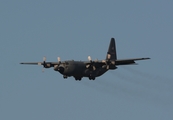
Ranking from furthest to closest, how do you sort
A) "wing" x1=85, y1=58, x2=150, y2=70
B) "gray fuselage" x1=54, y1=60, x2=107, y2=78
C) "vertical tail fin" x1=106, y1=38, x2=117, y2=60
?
"vertical tail fin" x1=106, y1=38, x2=117, y2=60 → "wing" x1=85, y1=58, x2=150, y2=70 → "gray fuselage" x1=54, y1=60, x2=107, y2=78

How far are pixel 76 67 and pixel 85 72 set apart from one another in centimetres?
→ 167

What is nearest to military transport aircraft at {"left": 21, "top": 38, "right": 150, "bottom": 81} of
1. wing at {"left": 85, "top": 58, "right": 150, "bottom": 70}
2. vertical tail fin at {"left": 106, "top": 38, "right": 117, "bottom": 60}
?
wing at {"left": 85, "top": 58, "right": 150, "bottom": 70}

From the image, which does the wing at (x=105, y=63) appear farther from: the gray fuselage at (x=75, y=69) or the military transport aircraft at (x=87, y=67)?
the gray fuselage at (x=75, y=69)

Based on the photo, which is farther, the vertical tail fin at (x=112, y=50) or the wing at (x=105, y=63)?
the vertical tail fin at (x=112, y=50)

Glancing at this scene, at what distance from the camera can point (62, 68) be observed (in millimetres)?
64562

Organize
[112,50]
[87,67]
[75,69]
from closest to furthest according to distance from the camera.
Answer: [75,69]
[87,67]
[112,50]

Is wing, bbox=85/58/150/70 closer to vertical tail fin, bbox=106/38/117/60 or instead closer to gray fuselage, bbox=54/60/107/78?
gray fuselage, bbox=54/60/107/78

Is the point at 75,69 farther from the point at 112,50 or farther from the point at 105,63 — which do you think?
the point at 112,50

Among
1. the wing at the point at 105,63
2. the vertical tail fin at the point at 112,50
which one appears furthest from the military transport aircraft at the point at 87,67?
the vertical tail fin at the point at 112,50

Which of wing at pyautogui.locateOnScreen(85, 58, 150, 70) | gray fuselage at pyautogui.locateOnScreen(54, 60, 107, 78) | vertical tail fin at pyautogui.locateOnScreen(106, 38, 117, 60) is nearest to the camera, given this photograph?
gray fuselage at pyautogui.locateOnScreen(54, 60, 107, 78)

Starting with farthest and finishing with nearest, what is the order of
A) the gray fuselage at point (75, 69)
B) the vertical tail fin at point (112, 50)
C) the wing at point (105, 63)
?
the vertical tail fin at point (112, 50) → the wing at point (105, 63) → the gray fuselage at point (75, 69)

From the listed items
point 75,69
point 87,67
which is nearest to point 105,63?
point 87,67

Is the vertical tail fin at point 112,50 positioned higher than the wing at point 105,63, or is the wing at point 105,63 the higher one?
the vertical tail fin at point 112,50

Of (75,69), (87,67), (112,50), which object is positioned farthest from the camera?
(112,50)
